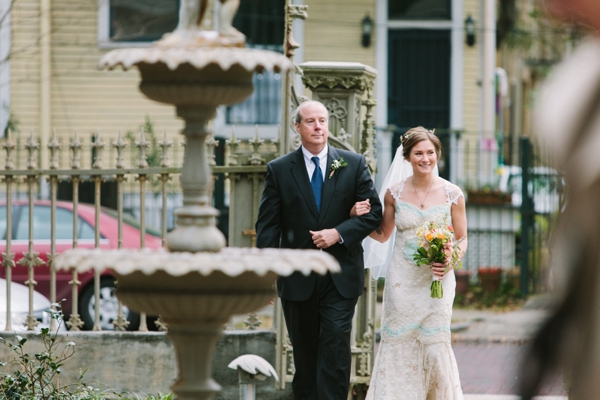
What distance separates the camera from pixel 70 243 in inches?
374

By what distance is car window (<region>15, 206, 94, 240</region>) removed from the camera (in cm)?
1005

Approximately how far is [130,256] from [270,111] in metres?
13.6

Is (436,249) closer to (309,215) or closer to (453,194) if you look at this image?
(453,194)

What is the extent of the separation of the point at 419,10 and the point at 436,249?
37.4 ft

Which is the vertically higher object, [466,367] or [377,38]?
[377,38]

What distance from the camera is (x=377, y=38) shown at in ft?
54.3

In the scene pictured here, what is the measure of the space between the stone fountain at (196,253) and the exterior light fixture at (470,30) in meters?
13.3

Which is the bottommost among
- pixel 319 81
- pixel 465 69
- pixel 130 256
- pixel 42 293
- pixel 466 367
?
pixel 466 367

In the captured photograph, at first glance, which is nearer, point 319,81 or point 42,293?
point 319,81

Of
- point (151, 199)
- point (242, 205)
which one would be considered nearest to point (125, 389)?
point (242, 205)

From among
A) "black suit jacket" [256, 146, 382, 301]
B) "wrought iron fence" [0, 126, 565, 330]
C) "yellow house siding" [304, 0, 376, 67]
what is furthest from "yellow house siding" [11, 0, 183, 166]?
"black suit jacket" [256, 146, 382, 301]

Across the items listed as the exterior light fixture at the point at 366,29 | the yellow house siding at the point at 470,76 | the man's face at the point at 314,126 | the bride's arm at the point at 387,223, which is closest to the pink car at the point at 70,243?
the bride's arm at the point at 387,223

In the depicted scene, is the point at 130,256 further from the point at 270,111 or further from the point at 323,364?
the point at 270,111

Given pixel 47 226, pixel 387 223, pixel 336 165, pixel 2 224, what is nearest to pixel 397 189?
pixel 387 223
